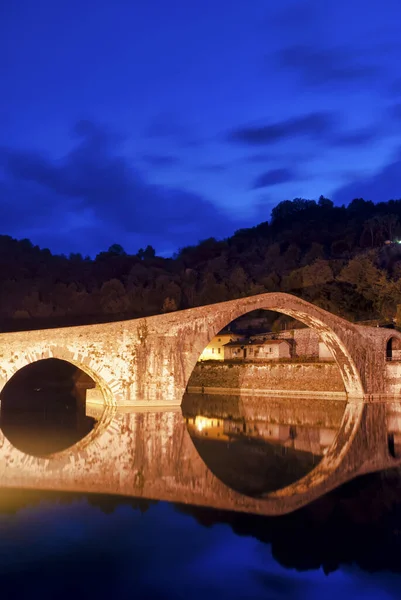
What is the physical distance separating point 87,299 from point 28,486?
177ft

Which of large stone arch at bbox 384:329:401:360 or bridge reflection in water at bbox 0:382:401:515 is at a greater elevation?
large stone arch at bbox 384:329:401:360

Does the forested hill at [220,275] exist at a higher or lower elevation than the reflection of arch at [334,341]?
higher

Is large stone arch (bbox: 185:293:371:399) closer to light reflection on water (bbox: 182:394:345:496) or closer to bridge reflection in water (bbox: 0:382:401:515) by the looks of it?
light reflection on water (bbox: 182:394:345:496)

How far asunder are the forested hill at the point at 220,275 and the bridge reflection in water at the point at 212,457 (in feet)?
100.0

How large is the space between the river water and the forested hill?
121 ft

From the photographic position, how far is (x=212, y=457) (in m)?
14.5

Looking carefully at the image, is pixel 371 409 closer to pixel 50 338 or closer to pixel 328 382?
pixel 328 382

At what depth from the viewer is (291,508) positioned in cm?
980

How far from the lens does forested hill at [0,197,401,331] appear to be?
180 feet

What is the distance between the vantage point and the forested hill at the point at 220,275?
54906 millimetres

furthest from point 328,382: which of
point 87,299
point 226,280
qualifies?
point 226,280

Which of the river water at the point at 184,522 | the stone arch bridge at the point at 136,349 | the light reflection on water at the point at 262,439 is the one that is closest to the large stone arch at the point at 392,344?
the light reflection on water at the point at 262,439

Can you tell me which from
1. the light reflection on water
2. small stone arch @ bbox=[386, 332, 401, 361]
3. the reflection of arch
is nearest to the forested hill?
small stone arch @ bbox=[386, 332, 401, 361]

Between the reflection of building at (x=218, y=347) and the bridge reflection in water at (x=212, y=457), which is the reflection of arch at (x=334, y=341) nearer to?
the bridge reflection in water at (x=212, y=457)
